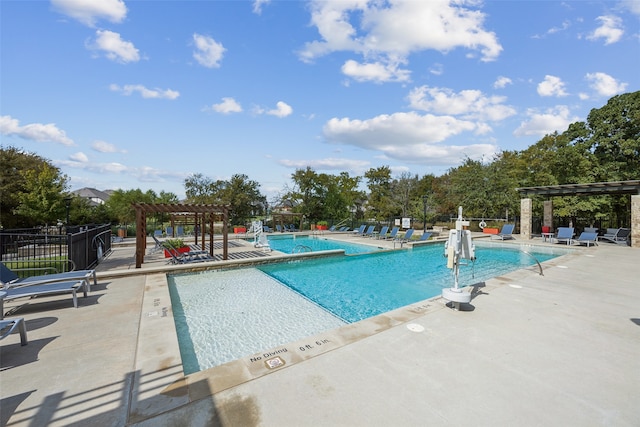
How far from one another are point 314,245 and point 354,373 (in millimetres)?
13548

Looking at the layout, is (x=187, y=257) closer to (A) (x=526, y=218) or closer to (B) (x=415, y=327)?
(B) (x=415, y=327)

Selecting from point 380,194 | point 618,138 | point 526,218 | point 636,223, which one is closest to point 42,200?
point 526,218

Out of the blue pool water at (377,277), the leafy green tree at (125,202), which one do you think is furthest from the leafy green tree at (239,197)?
the blue pool water at (377,277)

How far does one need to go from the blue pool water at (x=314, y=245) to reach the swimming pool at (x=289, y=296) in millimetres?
2594

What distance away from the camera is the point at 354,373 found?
2738 mm

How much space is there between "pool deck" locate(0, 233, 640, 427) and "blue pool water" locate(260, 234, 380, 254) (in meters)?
8.19

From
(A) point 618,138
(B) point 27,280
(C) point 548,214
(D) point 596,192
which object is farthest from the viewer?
(A) point 618,138

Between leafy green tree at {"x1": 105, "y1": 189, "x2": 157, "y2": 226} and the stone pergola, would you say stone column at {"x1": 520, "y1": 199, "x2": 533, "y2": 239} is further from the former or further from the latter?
leafy green tree at {"x1": 105, "y1": 189, "x2": 157, "y2": 226}

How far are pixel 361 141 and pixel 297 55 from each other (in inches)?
572

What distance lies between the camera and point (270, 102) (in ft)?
52.5

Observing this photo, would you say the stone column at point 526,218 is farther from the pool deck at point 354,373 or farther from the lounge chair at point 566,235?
the pool deck at point 354,373

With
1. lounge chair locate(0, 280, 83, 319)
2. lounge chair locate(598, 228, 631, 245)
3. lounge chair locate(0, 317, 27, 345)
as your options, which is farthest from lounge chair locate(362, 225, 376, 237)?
lounge chair locate(0, 317, 27, 345)

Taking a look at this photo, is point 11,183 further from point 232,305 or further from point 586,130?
point 586,130

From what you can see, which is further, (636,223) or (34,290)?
(636,223)
